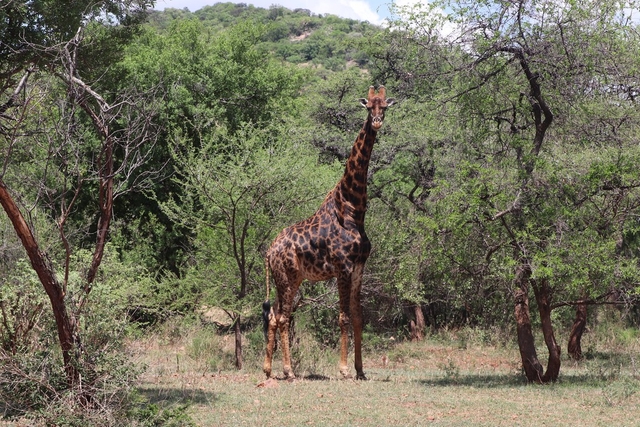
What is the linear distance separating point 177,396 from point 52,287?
3.69 metres

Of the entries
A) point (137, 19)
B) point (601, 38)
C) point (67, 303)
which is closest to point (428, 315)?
point (601, 38)

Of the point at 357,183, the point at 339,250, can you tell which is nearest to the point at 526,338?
the point at 339,250

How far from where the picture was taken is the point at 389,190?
75.9 ft

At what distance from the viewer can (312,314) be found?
19812 mm

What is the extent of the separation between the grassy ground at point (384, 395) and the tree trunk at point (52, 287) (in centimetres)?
147

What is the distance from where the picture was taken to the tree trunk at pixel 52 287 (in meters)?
8.09

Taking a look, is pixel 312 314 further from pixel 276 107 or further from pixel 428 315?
pixel 276 107

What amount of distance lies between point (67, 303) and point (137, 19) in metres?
4.74

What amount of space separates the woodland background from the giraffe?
109 cm

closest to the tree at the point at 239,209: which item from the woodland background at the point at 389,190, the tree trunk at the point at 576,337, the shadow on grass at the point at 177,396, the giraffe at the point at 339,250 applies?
the woodland background at the point at 389,190

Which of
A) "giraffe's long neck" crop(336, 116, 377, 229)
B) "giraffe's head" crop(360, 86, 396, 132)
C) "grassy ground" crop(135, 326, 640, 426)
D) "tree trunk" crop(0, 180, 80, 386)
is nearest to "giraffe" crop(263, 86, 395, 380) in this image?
"giraffe's long neck" crop(336, 116, 377, 229)

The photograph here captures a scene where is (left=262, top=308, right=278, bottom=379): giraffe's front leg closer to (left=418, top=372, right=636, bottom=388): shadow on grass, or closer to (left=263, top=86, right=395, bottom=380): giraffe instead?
(left=263, top=86, right=395, bottom=380): giraffe

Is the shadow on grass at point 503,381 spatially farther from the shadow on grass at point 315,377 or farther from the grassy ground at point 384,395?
the shadow on grass at point 315,377

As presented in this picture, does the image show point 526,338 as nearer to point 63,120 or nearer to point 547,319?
point 547,319
